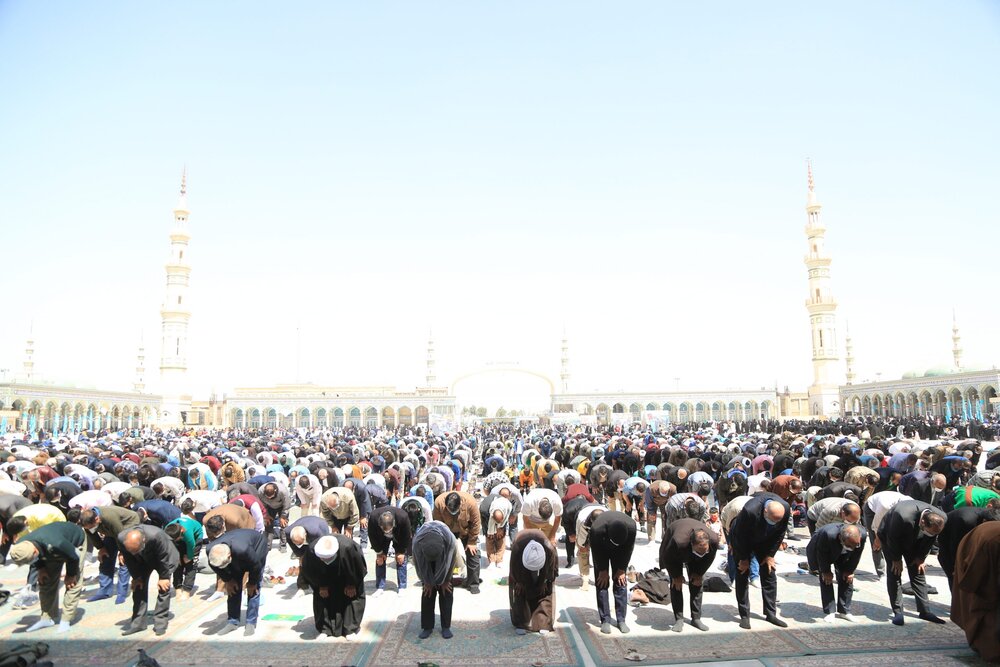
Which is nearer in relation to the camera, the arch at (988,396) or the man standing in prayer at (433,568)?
the man standing in prayer at (433,568)

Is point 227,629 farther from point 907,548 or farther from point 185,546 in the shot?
point 907,548

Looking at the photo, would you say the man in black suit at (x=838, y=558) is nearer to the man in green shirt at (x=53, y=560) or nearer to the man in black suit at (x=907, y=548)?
the man in black suit at (x=907, y=548)

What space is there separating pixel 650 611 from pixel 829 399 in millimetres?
50938

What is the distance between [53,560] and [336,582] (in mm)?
2431

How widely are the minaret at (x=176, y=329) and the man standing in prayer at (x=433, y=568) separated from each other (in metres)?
50.9

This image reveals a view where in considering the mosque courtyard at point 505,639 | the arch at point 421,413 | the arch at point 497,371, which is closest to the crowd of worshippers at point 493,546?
the mosque courtyard at point 505,639

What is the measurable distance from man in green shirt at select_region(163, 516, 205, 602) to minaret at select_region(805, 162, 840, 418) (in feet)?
171

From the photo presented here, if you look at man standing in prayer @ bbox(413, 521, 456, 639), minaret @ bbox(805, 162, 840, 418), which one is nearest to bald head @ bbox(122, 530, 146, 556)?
man standing in prayer @ bbox(413, 521, 456, 639)

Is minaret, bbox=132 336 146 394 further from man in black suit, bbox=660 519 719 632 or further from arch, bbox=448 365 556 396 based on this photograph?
man in black suit, bbox=660 519 719 632

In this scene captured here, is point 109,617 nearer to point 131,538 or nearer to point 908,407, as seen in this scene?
point 131,538

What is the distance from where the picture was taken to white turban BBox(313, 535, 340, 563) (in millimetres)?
5496

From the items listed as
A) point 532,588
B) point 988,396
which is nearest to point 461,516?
point 532,588

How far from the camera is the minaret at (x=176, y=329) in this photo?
5178 cm

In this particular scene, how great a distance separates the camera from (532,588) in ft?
19.0
